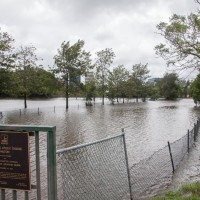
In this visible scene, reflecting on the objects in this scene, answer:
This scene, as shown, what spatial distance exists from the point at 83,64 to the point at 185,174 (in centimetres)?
4432

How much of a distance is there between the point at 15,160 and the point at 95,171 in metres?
2.05

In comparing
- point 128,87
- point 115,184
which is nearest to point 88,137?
point 115,184

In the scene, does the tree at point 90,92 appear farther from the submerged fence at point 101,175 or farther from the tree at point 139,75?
the submerged fence at point 101,175

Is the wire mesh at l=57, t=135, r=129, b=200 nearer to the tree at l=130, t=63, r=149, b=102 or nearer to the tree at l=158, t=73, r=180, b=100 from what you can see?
the tree at l=130, t=63, r=149, b=102

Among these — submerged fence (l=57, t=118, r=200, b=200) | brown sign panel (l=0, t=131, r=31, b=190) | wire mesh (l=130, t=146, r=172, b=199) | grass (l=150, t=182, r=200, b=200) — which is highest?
brown sign panel (l=0, t=131, r=31, b=190)

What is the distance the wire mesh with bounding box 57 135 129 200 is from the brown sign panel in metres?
0.56

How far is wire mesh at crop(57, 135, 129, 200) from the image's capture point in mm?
4797

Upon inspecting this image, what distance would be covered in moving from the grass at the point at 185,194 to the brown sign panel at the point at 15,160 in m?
3.39

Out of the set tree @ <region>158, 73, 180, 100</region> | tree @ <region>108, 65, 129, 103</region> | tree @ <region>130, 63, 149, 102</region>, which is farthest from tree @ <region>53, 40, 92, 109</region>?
tree @ <region>158, 73, 180, 100</region>

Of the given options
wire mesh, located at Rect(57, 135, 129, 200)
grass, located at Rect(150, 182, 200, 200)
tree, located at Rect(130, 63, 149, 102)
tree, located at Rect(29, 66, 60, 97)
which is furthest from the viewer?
tree, located at Rect(130, 63, 149, 102)

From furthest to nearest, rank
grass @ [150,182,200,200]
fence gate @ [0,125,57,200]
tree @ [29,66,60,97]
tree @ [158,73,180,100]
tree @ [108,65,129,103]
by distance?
tree @ [158,73,180,100] → tree @ [108,65,129,103] → tree @ [29,66,60,97] → grass @ [150,182,200,200] → fence gate @ [0,125,57,200]

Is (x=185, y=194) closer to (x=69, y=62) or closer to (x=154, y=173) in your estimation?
(x=154, y=173)

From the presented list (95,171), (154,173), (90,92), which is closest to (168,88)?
(90,92)

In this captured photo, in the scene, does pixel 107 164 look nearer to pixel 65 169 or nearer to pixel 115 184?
pixel 115 184
